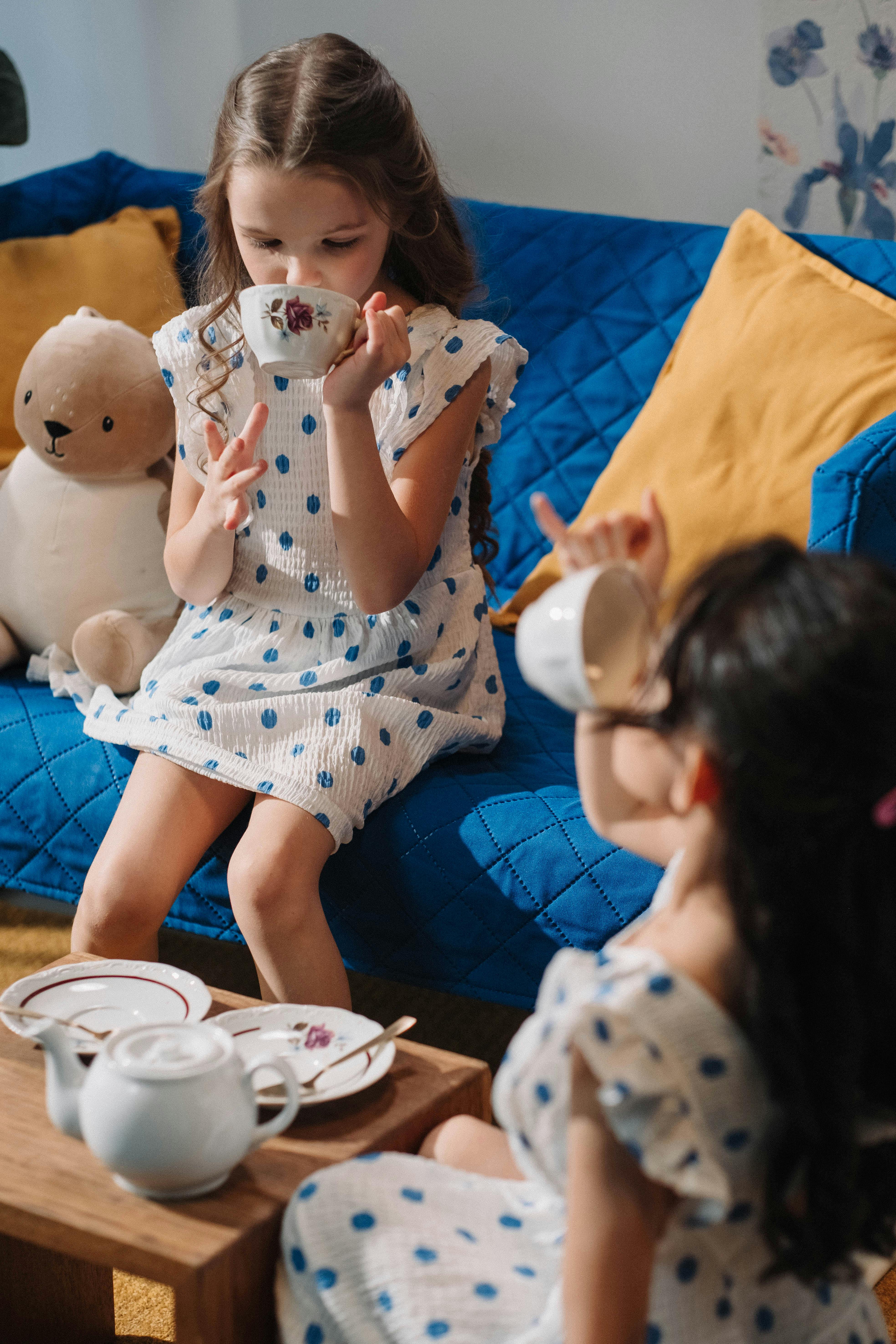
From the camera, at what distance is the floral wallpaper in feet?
6.28

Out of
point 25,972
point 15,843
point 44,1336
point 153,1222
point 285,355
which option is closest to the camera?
point 153,1222

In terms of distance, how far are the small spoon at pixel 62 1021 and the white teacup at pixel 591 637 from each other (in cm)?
44

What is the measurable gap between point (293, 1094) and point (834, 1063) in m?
0.33

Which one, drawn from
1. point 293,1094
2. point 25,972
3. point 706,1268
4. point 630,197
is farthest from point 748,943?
point 630,197

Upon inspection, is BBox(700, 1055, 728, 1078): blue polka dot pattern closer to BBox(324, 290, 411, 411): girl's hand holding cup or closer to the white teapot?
the white teapot

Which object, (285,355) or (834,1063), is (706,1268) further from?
(285,355)

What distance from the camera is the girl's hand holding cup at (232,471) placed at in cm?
127

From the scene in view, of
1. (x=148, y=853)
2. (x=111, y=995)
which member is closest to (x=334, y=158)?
(x=148, y=853)

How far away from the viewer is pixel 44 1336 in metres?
1.04

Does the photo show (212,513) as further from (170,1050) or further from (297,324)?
(170,1050)

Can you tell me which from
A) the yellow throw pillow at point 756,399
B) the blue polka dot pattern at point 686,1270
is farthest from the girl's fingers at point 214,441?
the blue polka dot pattern at point 686,1270

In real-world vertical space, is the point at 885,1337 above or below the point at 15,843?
above

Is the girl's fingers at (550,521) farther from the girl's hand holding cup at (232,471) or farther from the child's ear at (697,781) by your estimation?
the girl's hand holding cup at (232,471)

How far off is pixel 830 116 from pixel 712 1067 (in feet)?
5.73
